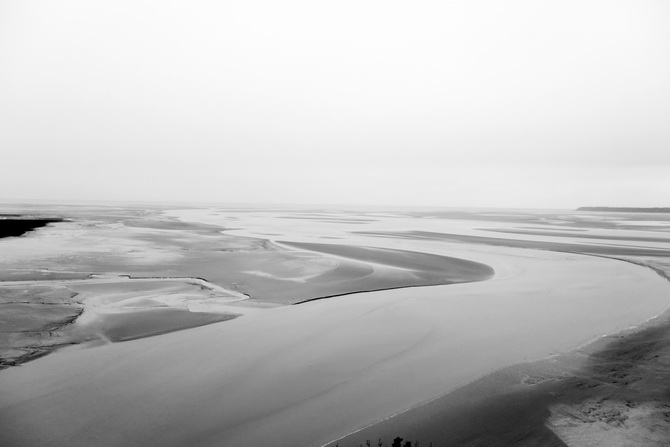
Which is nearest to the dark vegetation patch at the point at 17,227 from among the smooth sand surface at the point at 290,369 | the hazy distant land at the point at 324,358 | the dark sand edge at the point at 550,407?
the hazy distant land at the point at 324,358

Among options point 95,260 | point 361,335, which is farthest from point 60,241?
point 361,335

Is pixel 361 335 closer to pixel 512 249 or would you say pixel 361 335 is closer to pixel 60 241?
pixel 512 249

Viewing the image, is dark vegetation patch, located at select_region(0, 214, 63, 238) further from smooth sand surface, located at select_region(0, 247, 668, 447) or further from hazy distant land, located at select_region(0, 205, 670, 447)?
smooth sand surface, located at select_region(0, 247, 668, 447)

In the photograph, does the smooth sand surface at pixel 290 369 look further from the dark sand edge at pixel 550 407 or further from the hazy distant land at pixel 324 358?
the dark sand edge at pixel 550 407

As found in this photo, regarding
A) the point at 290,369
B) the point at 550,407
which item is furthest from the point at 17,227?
the point at 550,407

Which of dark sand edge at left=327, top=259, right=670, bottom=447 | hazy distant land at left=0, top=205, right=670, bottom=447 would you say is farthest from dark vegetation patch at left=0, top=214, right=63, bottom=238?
dark sand edge at left=327, top=259, right=670, bottom=447

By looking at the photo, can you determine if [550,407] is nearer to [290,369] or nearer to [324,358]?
[324,358]
